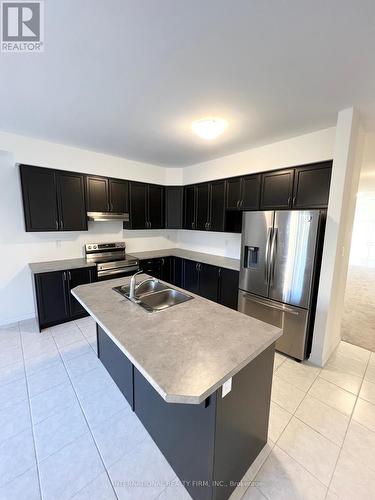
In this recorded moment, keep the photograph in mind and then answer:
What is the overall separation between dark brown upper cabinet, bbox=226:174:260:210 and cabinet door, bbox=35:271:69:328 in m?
2.87

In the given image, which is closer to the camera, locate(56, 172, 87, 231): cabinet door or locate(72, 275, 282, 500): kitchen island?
locate(72, 275, 282, 500): kitchen island

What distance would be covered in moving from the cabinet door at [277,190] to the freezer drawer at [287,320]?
1298mm

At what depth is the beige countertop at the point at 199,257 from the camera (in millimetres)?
3707

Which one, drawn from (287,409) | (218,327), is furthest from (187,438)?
(287,409)

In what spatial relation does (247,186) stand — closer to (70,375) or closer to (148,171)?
(148,171)

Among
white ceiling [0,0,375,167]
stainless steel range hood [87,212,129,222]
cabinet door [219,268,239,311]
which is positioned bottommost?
cabinet door [219,268,239,311]

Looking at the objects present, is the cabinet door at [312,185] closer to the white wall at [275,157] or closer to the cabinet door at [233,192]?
the white wall at [275,157]

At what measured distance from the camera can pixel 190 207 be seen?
437 cm

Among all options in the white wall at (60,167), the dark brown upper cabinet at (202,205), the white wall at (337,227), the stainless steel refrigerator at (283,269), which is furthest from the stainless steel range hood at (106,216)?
the white wall at (337,227)

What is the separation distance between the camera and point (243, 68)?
1.57 meters

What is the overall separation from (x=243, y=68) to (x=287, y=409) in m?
2.84

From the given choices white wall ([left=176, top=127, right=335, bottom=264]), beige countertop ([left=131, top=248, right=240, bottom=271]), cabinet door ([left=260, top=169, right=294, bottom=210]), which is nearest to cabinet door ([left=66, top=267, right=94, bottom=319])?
beige countertop ([left=131, top=248, right=240, bottom=271])

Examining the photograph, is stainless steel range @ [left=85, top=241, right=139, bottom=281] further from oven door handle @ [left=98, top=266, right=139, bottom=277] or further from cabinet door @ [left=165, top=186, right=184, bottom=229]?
cabinet door @ [left=165, top=186, right=184, bottom=229]

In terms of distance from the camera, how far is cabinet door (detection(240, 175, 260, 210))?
320 cm
